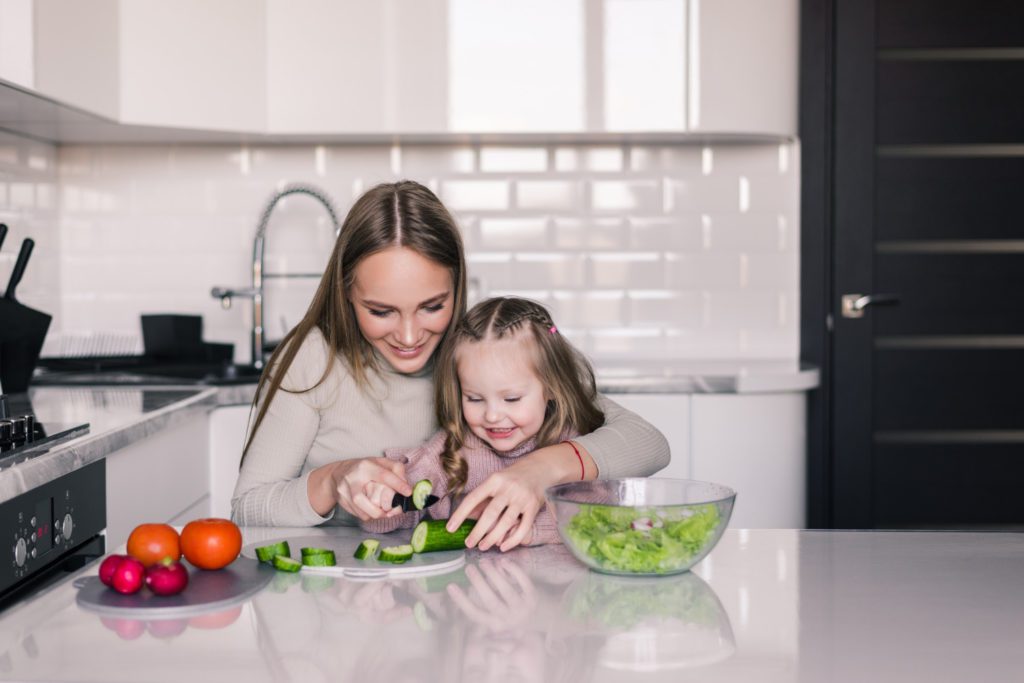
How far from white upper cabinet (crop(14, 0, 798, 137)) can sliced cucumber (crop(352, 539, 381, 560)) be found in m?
2.04

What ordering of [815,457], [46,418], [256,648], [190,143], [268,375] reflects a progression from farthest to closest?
[190,143], [815,457], [46,418], [268,375], [256,648]

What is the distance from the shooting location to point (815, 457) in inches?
130

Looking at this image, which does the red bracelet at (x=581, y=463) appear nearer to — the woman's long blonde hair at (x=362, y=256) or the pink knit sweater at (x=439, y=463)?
the pink knit sweater at (x=439, y=463)

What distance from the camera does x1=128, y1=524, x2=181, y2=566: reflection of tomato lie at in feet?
4.17

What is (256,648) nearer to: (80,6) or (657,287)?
(80,6)

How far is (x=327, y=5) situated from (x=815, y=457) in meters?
1.88

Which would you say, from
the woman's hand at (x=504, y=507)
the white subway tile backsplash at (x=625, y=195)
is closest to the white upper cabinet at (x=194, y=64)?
the white subway tile backsplash at (x=625, y=195)

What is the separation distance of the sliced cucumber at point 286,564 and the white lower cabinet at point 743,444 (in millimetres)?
1760

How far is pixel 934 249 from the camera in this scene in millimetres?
3480

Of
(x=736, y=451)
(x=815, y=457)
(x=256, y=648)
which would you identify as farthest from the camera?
(x=815, y=457)

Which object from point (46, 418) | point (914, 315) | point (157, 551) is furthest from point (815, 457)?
point (157, 551)

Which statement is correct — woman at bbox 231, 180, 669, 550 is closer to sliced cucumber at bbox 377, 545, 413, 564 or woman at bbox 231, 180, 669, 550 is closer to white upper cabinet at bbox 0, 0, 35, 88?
sliced cucumber at bbox 377, 545, 413, 564

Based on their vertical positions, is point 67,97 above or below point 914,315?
above

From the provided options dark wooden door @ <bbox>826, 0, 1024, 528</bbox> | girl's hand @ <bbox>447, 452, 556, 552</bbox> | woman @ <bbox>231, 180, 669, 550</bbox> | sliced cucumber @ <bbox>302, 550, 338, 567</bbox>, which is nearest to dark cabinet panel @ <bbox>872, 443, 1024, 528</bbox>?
dark wooden door @ <bbox>826, 0, 1024, 528</bbox>
